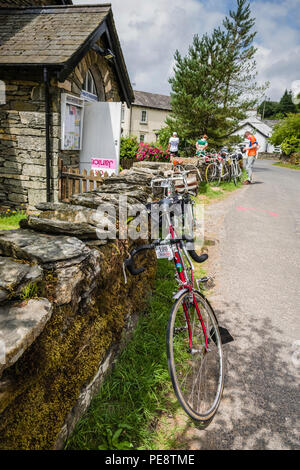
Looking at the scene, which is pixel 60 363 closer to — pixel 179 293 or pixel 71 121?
pixel 179 293

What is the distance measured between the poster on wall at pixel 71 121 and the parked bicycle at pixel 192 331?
205 inches

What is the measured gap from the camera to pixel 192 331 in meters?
3.11

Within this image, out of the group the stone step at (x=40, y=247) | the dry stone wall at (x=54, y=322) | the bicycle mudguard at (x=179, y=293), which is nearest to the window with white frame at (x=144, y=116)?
the dry stone wall at (x=54, y=322)

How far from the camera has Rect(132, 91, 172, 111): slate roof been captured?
1584 inches

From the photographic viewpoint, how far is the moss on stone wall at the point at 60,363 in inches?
62.8

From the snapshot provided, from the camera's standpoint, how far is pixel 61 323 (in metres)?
1.92

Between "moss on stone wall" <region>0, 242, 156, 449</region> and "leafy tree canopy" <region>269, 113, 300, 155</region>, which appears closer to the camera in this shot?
"moss on stone wall" <region>0, 242, 156, 449</region>

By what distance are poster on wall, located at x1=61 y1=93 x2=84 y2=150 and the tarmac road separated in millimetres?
4204

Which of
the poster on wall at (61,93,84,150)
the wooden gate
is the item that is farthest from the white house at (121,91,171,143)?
the wooden gate

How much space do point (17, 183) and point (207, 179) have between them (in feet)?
25.9

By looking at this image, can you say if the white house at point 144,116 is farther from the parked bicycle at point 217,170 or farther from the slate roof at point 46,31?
the slate roof at point 46,31

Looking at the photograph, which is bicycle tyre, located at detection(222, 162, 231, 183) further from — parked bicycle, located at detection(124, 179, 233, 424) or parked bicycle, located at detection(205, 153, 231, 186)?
parked bicycle, located at detection(124, 179, 233, 424)

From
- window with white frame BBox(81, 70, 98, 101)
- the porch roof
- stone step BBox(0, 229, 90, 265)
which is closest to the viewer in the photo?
stone step BBox(0, 229, 90, 265)
